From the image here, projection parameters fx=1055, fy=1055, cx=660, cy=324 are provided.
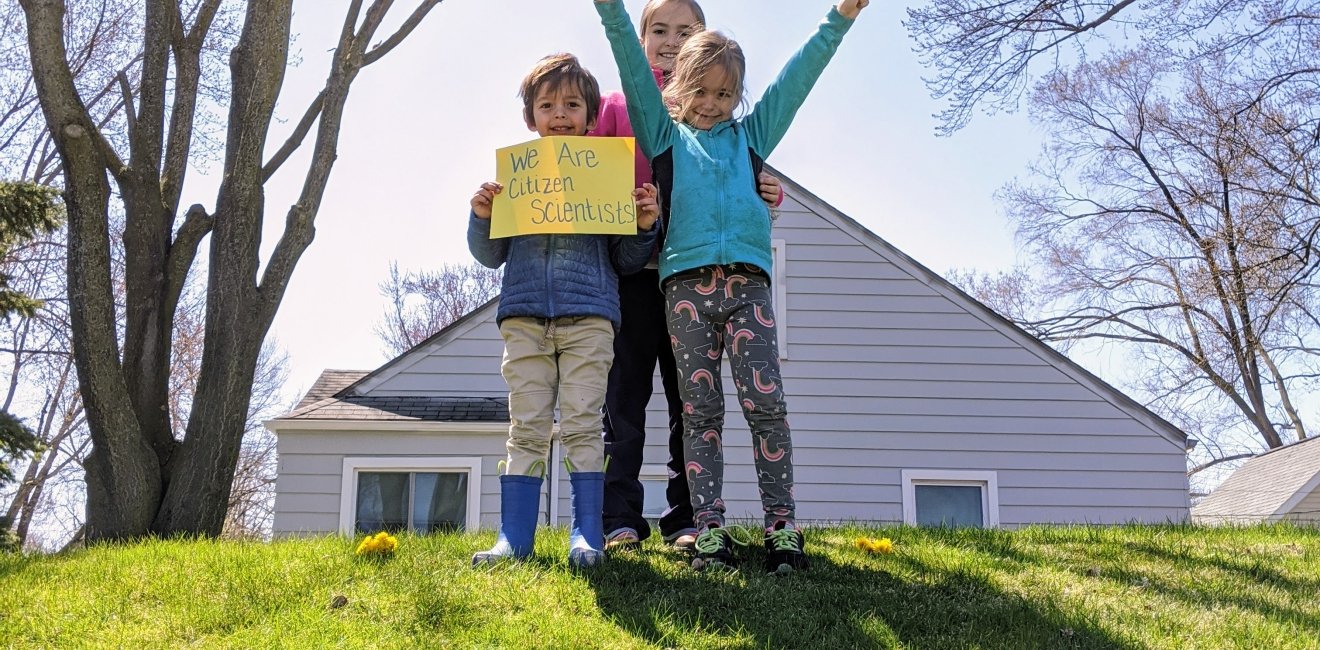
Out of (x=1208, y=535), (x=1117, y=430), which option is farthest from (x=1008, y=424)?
(x=1208, y=535)

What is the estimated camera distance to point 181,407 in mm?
23344

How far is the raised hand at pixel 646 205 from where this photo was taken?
371 cm

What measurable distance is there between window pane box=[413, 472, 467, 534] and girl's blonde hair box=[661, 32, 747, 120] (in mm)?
6967

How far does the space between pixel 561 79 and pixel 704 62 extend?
0.52 m

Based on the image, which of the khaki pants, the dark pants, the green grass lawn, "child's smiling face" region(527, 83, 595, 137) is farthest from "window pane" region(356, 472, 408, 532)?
"child's smiling face" region(527, 83, 595, 137)

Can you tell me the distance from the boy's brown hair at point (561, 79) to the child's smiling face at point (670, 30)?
46cm

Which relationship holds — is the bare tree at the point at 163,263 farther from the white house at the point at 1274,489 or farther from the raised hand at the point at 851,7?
the white house at the point at 1274,489

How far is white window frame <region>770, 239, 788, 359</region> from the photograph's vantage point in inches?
424

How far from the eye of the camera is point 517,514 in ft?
11.9

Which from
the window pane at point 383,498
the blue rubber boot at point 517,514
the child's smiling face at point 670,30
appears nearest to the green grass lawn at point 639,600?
the blue rubber boot at point 517,514

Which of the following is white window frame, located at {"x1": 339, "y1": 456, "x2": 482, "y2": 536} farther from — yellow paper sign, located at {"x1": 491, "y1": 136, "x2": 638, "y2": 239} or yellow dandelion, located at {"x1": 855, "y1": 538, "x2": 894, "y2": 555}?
yellow paper sign, located at {"x1": 491, "y1": 136, "x2": 638, "y2": 239}

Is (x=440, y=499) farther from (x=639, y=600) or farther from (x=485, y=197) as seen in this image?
(x=639, y=600)

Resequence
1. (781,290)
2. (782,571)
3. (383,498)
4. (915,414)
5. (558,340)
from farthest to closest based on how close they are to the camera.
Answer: (781,290) < (915,414) < (383,498) < (558,340) < (782,571)

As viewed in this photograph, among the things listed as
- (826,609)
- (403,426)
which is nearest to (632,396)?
(826,609)
